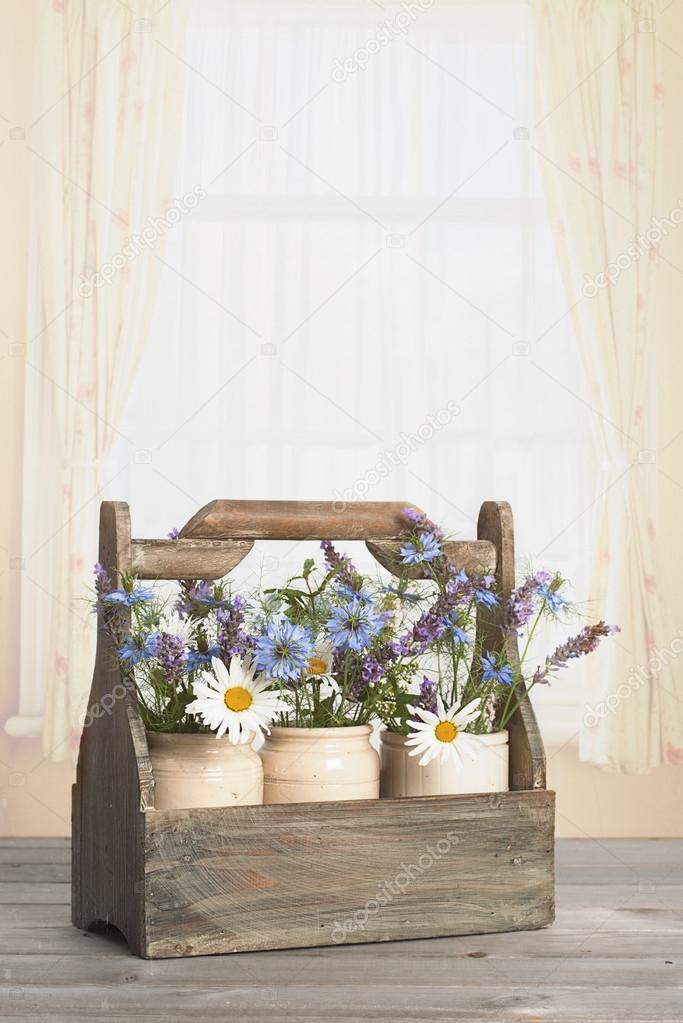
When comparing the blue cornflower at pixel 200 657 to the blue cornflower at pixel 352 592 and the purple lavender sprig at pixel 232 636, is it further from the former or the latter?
the blue cornflower at pixel 352 592

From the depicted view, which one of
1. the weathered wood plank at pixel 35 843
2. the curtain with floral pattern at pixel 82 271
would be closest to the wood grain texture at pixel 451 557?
the weathered wood plank at pixel 35 843

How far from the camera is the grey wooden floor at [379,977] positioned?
1.33m

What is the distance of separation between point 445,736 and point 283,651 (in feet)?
0.88

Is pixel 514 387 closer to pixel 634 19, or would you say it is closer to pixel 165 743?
pixel 634 19

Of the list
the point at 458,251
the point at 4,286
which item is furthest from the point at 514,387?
the point at 4,286

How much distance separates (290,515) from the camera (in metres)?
1.69

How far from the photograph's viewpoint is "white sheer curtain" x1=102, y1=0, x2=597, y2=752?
321 cm

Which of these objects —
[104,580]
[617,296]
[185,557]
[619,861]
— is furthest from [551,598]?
[617,296]

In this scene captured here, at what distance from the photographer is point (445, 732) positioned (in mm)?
1657

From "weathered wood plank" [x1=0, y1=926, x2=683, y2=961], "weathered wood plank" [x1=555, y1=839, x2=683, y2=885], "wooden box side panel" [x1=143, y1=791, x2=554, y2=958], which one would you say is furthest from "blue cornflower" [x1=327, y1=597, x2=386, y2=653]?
"weathered wood plank" [x1=555, y1=839, x2=683, y2=885]

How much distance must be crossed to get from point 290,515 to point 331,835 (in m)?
0.44

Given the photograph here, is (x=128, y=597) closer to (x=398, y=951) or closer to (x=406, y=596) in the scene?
(x=406, y=596)

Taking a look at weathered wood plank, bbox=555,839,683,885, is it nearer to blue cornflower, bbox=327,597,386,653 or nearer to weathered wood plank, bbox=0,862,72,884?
blue cornflower, bbox=327,597,386,653

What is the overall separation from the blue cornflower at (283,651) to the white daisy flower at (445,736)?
187 mm
